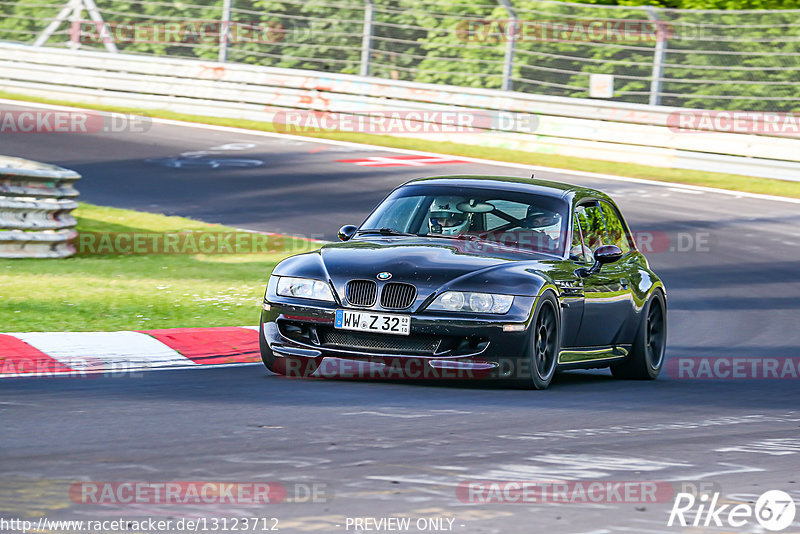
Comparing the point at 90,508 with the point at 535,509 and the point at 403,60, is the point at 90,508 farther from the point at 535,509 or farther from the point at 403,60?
the point at 403,60

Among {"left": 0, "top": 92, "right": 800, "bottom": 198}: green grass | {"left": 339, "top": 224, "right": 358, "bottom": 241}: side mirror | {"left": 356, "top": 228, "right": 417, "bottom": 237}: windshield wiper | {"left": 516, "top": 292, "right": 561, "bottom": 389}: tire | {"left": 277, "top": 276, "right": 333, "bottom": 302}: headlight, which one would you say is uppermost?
{"left": 356, "top": 228, "right": 417, "bottom": 237}: windshield wiper

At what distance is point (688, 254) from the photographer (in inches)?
698

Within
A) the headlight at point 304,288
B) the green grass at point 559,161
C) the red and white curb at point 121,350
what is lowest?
the red and white curb at point 121,350

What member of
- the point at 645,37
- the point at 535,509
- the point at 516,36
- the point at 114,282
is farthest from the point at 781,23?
the point at 535,509

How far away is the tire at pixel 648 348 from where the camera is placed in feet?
35.5

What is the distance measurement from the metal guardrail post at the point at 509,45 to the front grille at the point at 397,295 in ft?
56.4

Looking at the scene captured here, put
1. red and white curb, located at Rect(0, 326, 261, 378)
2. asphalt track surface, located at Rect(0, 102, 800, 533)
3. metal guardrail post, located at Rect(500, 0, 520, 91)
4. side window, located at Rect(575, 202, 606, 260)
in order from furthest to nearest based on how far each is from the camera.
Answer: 1. metal guardrail post, located at Rect(500, 0, 520, 91)
2. side window, located at Rect(575, 202, 606, 260)
3. red and white curb, located at Rect(0, 326, 261, 378)
4. asphalt track surface, located at Rect(0, 102, 800, 533)

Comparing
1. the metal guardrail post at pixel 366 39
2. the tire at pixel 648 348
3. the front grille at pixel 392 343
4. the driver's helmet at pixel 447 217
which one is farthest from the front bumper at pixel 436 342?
the metal guardrail post at pixel 366 39

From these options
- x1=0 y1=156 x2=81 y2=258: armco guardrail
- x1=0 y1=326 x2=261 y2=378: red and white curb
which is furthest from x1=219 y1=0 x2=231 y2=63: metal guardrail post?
x1=0 y1=326 x2=261 y2=378: red and white curb

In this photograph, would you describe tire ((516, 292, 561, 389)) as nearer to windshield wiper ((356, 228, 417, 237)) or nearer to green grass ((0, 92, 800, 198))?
windshield wiper ((356, 228, 417, 237))

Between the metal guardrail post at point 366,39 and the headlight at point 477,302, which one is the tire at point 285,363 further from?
Result: the metal guardrail post at point 366,39

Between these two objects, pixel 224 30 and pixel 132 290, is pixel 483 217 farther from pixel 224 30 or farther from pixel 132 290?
pixel 224 30

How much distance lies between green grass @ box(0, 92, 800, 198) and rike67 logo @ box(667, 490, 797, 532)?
16594mm

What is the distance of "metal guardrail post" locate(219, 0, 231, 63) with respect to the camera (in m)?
27.9
